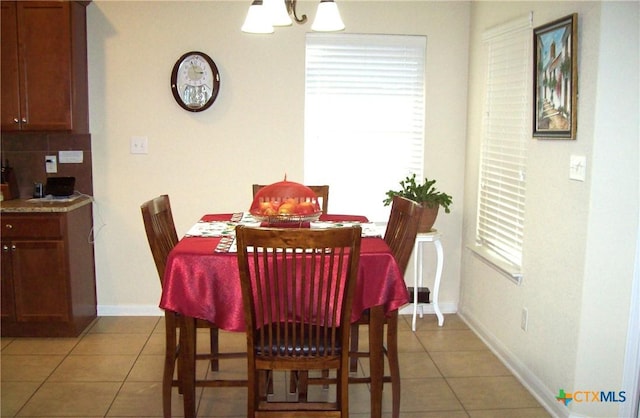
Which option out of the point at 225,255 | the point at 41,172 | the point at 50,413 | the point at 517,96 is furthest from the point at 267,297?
the point at 41,172

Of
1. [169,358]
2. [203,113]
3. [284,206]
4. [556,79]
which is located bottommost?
[169,358]

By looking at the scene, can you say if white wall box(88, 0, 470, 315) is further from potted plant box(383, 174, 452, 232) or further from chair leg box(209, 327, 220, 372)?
chair leg box(209, 327, 220, 372)

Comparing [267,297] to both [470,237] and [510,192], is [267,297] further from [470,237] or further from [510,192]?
[470,237]

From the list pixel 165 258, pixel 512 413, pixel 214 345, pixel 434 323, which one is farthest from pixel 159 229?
pixel 434 323

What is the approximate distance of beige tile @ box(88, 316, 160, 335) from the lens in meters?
3.92

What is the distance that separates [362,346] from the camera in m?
3.73

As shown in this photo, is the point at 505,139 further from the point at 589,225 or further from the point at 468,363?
the point at 468,363

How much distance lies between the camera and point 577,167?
2605 mm

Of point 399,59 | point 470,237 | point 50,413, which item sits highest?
point 399,59

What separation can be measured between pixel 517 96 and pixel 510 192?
551 millimetres

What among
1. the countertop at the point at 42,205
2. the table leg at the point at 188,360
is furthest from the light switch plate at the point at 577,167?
the countertop at the point at 42,205

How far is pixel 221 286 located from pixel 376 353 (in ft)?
2.37

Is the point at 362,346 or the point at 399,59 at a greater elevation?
the point at 399,59

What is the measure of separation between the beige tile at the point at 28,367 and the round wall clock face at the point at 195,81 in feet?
5.99
